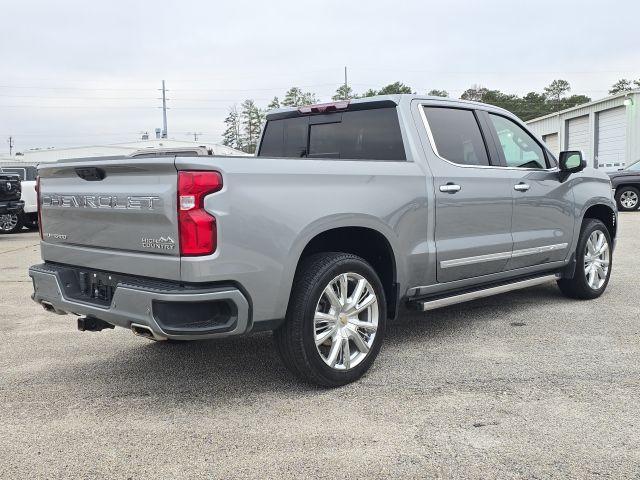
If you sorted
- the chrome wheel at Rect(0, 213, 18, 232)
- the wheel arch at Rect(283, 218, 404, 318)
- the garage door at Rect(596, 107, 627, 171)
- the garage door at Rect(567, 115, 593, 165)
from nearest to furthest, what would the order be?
the wheel arch at Rect(283, 218, 404, 318) < the chrome wheel at Rect(0, 213, 18, 232) < the garage door at Rect(596, 107, 627, 171) < the garage door at Rect(567, 115, 593, 165)

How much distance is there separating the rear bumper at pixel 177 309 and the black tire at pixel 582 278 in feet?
12.9

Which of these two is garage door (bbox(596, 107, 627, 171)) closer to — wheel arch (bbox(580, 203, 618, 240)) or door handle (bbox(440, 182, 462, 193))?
wheel arch (bbox(580, 203, 618, 240))

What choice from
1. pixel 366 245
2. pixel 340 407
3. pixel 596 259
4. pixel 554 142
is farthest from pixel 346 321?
pixel 554 142

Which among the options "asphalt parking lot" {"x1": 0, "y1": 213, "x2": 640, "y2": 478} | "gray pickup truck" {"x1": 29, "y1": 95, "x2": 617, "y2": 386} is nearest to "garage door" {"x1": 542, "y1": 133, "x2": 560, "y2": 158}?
"gray pickup truck" {"x1": 29, "y1": 95, "x2": 617, "y2": 386}

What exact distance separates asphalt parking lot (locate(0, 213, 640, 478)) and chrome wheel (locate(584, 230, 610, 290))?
0.79m

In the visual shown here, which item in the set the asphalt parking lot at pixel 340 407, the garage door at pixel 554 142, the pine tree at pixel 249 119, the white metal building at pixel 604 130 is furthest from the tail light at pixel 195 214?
the pine tree at pixel 249 119

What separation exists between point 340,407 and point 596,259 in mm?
3873

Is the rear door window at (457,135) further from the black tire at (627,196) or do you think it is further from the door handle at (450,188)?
the black tire at (627,196)

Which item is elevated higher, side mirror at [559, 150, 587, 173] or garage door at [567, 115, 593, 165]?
garage door at [567, 115, 593, 165]

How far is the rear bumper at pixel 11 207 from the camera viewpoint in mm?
13934

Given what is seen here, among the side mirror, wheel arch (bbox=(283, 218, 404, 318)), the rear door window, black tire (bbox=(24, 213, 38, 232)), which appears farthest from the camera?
black tire (bbox=(24, 213, 38, 232))

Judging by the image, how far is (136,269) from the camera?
3.46 metres

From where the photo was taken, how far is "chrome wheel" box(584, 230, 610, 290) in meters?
6.19

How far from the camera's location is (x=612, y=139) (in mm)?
28500
